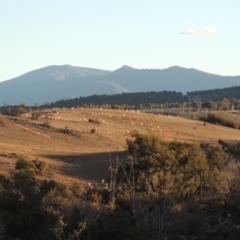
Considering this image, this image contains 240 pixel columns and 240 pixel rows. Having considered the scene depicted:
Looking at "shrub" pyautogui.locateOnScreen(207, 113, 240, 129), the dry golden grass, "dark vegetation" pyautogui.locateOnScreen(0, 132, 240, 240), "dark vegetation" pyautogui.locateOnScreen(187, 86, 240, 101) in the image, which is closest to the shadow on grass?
the dry golden grass

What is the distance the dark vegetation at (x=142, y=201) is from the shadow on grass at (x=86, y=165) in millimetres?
2835

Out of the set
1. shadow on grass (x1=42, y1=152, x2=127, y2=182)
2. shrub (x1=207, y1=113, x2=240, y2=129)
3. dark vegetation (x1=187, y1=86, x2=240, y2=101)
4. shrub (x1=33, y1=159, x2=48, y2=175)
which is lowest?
shadow on grass (x1=42, y1=152, x2=127, y2=182)

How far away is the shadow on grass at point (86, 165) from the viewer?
123ft

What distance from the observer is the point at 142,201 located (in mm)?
22375

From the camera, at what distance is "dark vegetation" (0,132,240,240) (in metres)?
13.8

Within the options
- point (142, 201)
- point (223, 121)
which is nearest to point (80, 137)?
point (142, 201)

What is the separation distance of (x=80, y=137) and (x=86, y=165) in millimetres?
13751

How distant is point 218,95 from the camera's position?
15175 centimetres

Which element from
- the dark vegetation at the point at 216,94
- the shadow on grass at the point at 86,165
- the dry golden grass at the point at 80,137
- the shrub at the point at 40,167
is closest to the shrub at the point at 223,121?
the dry golden grass at the point at 80,137

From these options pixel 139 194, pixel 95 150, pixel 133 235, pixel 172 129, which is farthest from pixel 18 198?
pixel 172 129

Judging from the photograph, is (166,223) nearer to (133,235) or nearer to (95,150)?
(133,235)

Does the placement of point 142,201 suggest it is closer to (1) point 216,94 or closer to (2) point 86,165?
(2) point 86,165

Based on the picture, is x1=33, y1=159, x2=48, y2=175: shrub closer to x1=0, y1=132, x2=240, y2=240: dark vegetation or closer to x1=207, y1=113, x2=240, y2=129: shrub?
x1=0, y1=132, x2=240, y2=240: dark vegetation

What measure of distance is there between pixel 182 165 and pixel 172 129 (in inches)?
1628
